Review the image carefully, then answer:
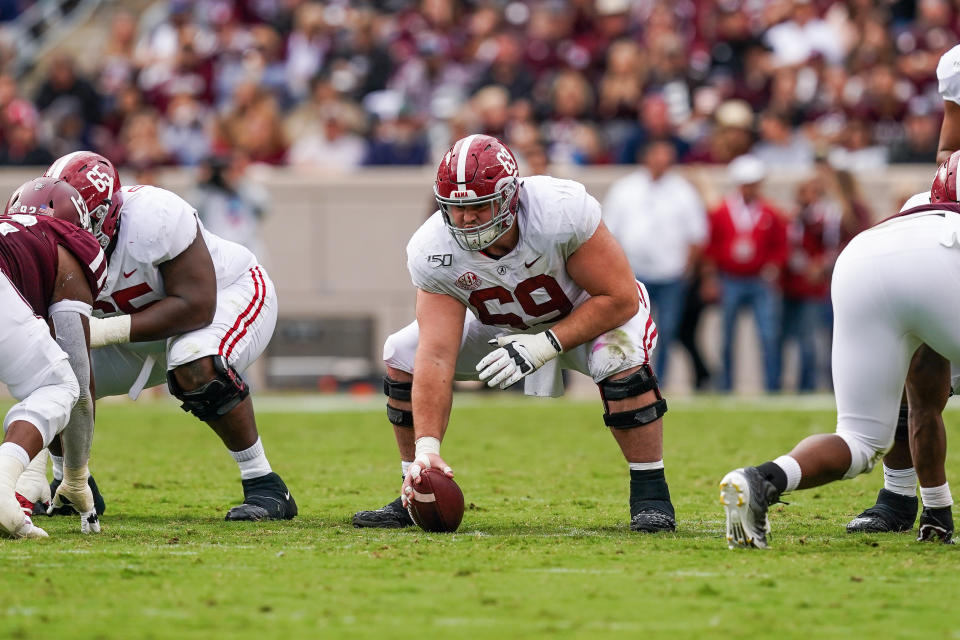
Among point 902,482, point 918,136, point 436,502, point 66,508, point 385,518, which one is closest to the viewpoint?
point 436,502

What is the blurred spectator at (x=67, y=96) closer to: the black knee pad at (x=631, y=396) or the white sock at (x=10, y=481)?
the white sock at (x=10, y=481)

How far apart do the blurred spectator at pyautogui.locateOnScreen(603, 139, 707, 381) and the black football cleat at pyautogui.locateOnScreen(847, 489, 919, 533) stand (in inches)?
247

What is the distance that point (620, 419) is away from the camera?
548 cm

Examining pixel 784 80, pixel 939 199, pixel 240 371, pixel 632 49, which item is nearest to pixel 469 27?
pixel 632 49

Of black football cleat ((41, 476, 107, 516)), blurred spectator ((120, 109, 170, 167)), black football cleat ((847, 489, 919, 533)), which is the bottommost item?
black football cleat ((41, 476, 107, 516))

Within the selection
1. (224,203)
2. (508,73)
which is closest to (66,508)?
(224,203)

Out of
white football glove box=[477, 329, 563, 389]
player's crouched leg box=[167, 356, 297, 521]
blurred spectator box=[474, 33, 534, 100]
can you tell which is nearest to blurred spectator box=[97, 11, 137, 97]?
blurred spectator box=[474, 33, 534, 100]

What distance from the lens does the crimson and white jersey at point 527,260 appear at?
5457 millimetres

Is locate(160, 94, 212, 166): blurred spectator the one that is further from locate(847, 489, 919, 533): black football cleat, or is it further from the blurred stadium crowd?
locate(847, 489, 919, 533): black football cleat

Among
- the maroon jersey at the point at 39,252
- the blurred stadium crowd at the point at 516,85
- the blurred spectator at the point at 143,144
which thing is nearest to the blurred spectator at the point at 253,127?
the blurred stadium crowd at the point at 516,85

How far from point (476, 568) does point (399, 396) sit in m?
1.41

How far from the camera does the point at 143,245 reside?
5.96 m

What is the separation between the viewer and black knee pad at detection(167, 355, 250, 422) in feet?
19.4

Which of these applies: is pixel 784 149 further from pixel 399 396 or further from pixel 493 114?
pixel 399 396
